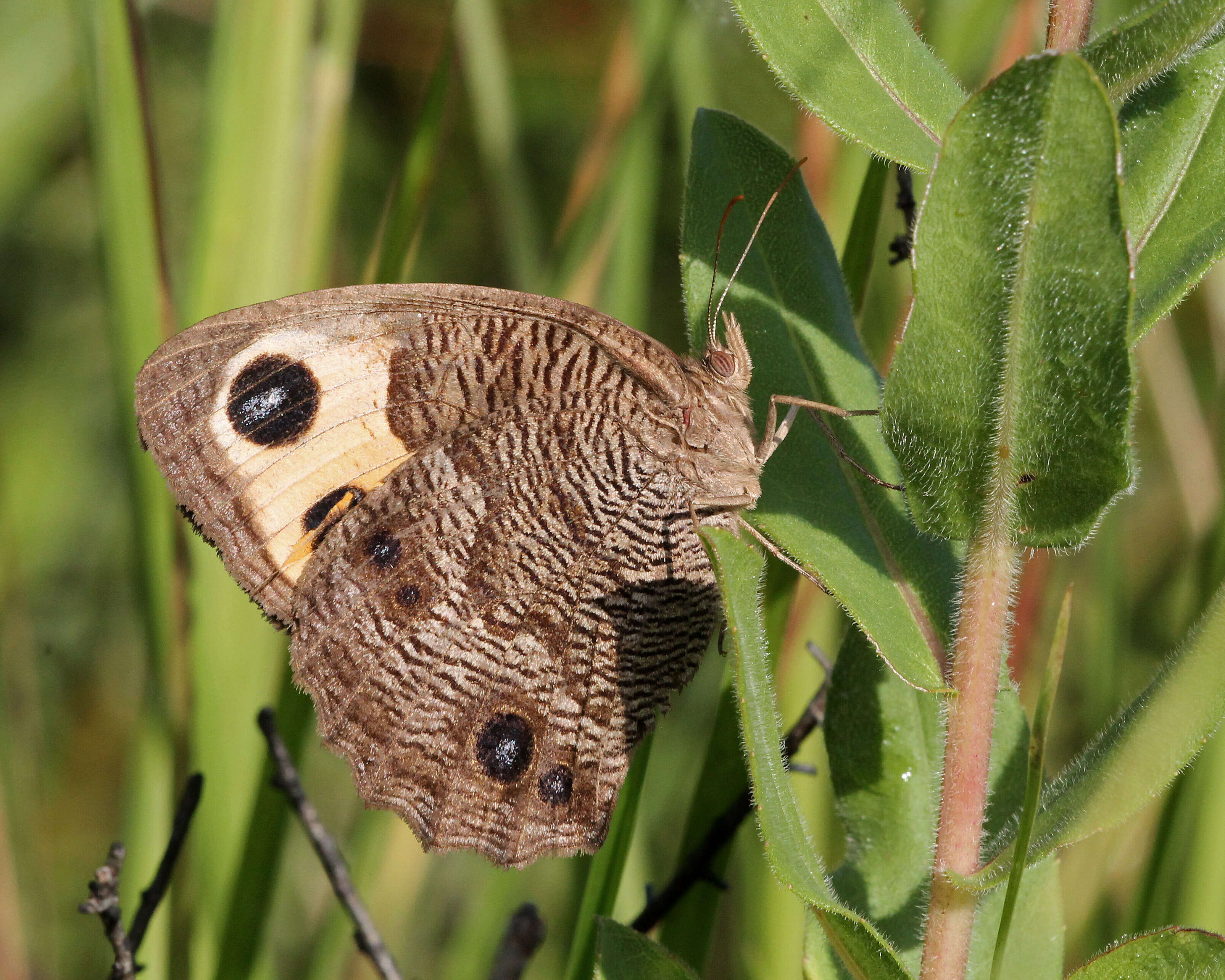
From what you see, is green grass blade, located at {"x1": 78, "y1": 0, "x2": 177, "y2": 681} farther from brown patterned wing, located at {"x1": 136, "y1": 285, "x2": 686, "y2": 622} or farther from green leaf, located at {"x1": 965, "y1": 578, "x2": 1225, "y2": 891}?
green leaf, located at {"x1": 965, "y1": 578, "x2": 1225, "y2": 891}

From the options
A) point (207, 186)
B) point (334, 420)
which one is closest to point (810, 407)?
point (334, 420)

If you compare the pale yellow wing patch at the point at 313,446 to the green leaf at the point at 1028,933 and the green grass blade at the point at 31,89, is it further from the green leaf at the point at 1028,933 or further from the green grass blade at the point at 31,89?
the green grass blade at the point at 31,89

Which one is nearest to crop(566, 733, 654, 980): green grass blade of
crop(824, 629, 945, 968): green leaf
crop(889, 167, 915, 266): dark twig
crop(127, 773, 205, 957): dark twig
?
crop(824, 629, 945, 968): green leaf

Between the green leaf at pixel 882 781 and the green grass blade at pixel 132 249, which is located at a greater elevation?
the green grass blade at pixel 132 249

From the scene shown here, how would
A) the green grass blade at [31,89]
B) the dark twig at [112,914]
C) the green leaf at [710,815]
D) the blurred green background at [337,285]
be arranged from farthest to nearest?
the green grass blade at [31,89], the blurred green background at [337,285], the green leaf at [710,815], the dark twig at [112,914]

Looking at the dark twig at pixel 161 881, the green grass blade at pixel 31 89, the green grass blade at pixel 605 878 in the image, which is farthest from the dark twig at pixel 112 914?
the green grass blade at pixel 31 89

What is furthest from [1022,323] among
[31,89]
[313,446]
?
[31,89]

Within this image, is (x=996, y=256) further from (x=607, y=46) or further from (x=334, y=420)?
(x=607, y=46)
